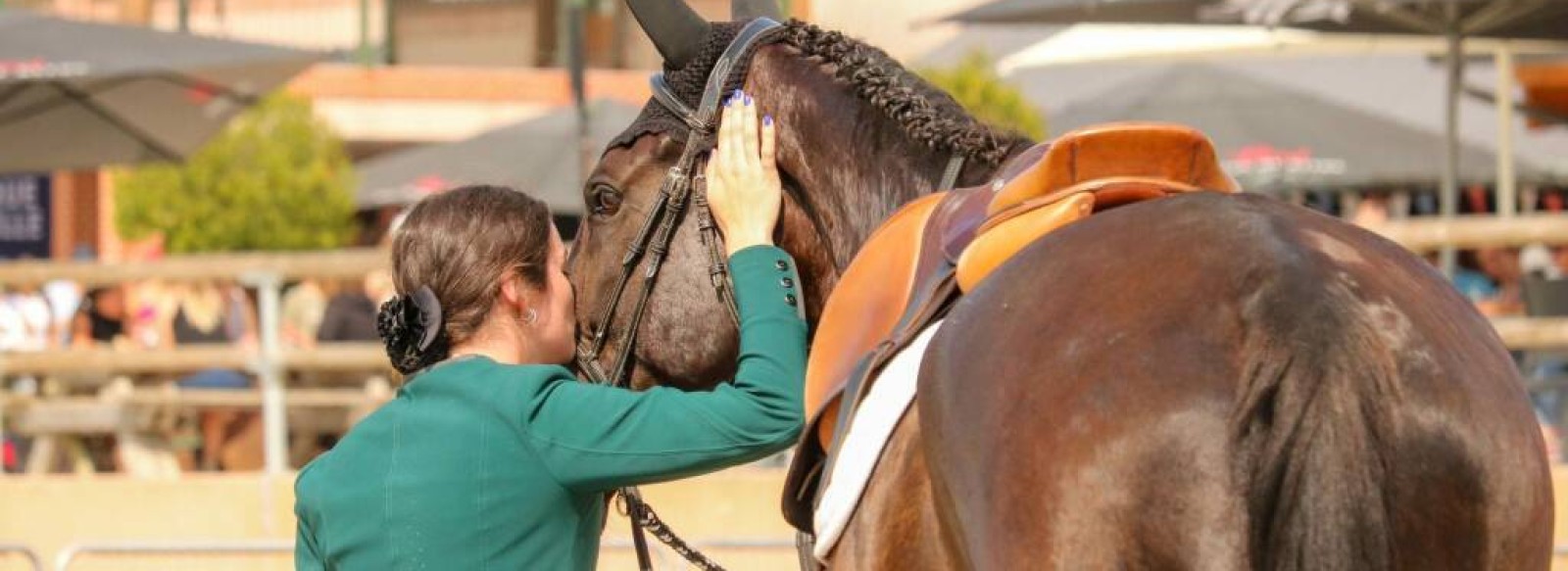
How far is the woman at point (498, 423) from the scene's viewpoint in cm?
290

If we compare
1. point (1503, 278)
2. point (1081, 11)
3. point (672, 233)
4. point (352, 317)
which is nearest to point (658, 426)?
point (672, 233)

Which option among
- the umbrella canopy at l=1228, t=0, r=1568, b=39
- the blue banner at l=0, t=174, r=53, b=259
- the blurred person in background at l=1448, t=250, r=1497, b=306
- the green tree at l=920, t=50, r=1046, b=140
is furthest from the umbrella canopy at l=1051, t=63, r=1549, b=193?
the blue banner at l=0, t=174, r=53, b=259

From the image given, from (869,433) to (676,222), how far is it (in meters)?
0.91

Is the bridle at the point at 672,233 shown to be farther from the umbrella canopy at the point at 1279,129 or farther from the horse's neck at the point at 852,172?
the umbrella canopy at the point at 1279,129

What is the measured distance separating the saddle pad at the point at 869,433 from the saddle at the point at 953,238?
0.09 feet

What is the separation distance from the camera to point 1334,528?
2369 mm

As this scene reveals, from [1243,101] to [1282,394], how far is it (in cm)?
1419

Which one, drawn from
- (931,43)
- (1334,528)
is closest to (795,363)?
(1334,528)

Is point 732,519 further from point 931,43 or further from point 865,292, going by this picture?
point 931,43

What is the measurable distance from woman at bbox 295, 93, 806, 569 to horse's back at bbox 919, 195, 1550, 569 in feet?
1.27

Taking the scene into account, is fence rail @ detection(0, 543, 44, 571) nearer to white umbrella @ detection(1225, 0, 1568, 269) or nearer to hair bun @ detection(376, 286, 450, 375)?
hair bun @ detection(376, 286, 450, 375)

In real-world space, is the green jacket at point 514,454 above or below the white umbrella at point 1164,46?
above

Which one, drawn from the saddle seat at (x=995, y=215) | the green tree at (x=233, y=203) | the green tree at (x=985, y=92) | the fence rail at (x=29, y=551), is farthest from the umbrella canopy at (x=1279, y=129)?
the saddle seat at (x=995, y=215)

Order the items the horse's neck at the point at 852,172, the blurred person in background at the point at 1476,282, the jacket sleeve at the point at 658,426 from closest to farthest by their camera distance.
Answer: the jacket sleeve at the point at 658,426 → the horse's neck at the point at 852,172 → the blurred person in background at the point at 1476,282
